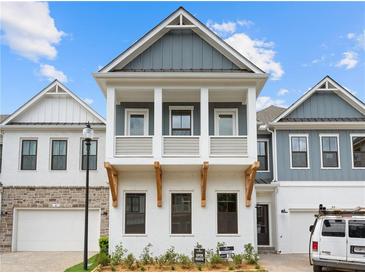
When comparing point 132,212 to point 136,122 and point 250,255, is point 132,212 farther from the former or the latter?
point 250,255

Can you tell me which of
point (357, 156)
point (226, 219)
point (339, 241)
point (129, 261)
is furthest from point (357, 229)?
point (129, 261)

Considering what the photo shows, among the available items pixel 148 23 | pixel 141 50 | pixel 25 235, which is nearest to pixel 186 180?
pixel 141 50

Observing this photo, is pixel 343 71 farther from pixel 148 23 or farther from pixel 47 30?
pixel 47 30

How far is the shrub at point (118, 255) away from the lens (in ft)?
44.7

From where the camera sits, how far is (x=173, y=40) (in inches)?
607

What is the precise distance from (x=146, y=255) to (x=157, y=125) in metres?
4.70

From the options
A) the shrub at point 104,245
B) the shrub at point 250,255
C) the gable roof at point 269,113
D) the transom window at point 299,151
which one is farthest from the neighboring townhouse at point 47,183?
the transom window at point 299,151

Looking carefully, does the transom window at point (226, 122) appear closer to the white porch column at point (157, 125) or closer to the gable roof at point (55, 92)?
the white porch column at point (157, 125)

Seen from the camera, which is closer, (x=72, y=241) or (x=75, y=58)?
(x=72, y=241)

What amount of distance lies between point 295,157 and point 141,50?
8526 millimetres

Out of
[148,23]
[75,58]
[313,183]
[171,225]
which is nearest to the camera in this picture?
[171,225]

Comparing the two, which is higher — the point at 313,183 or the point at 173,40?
the point at 173,40

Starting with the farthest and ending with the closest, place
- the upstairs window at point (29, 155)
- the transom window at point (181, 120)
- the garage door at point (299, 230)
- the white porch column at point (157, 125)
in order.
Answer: the upstairs window at point (29, 155) → the garage door at point (299, 230) → the transom window at point (181, 120) → the white porch column at point (157, 125)

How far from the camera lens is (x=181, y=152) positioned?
14305 mm
